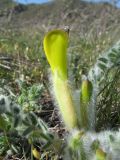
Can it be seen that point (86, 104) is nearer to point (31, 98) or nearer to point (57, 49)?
point (57, 49)

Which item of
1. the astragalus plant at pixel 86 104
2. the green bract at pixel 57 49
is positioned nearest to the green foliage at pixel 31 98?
the astragalus plant at pixel 86 104

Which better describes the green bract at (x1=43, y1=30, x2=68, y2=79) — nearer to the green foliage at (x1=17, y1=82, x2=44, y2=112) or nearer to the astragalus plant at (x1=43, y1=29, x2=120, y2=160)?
the astragalus plant at (x1=43, y1=29, x2=120, y2=160)

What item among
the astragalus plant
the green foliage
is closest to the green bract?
the astragalus plant

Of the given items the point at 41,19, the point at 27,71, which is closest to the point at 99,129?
the point at 27,71

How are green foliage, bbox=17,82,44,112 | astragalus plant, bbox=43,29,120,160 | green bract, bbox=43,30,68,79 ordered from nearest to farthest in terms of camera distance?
astragalus plant, bbox=43,29,120,160 < green bract, bbox=43,30,68,79 < green foliage, bbox=17,82,44,112

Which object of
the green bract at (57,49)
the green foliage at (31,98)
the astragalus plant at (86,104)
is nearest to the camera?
the astragalus plant at (86,104)

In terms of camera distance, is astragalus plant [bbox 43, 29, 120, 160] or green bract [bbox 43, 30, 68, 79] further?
green bract [bbox 43, 30, 68, 79]

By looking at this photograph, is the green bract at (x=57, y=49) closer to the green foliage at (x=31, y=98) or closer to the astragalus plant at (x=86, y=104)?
the astragalus plant at (x=86, y=104)

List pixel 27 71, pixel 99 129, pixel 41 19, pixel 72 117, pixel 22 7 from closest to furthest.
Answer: pixel 72 117 → pixel 99 129 → pixel 27 71 → pixel 41 19 → pixel 22 7

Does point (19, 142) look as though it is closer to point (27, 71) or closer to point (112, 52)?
point (112, 52)
